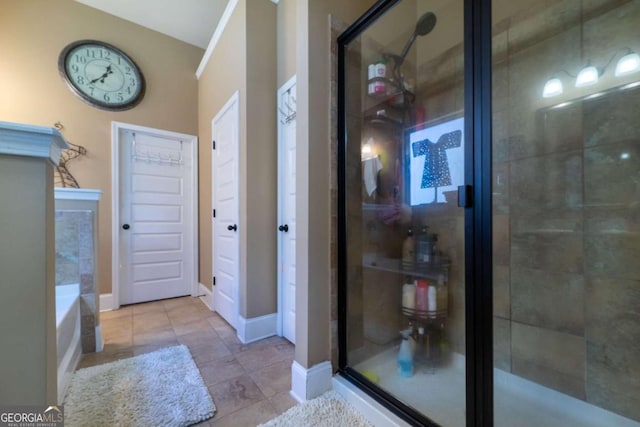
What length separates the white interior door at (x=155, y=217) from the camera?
9.95 feet

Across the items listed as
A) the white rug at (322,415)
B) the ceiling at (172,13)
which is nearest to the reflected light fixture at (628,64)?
the white rug at (322,415)

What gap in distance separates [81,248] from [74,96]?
200cm

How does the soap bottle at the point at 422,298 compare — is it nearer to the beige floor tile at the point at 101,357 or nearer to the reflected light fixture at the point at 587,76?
the reflected light fixture at the point at 587,76

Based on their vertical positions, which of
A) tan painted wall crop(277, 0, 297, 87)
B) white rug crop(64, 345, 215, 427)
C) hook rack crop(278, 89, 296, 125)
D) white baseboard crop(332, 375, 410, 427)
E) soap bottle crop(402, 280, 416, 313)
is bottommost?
white rug crop(64, 345, 215, 427)

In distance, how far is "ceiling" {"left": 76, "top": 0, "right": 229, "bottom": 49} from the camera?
2.81 metres

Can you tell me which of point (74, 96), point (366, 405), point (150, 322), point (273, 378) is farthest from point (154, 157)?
point (366, 405)

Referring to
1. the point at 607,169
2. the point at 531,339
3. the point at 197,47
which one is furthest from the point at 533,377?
the point at 197,47

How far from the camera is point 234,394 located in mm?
1482

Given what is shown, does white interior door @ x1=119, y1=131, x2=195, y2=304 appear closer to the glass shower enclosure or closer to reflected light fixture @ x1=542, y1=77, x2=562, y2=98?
the glass shower enclosure

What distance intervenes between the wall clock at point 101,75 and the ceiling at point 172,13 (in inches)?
16.1

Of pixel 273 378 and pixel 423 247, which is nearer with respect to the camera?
pixel 273 378

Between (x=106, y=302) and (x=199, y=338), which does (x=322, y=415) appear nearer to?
(x=199, y=338)

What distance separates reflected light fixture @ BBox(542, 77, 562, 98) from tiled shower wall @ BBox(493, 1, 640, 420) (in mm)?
29

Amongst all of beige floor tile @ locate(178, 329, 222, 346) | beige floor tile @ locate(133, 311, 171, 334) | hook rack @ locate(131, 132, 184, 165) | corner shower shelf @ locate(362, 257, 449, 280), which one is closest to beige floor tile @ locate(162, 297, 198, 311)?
beige floor tile @ locate(133, 311, 171, 334)
